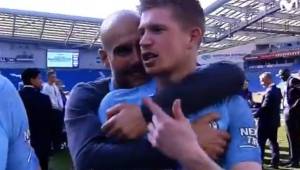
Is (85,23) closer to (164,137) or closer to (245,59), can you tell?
(245,59)

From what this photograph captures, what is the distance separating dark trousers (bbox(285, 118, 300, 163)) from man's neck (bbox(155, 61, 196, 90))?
531 centimetres

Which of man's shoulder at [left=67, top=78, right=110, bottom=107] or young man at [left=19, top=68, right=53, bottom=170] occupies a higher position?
man's shoulder at [left=67, top=78, right=110, bottom=107]

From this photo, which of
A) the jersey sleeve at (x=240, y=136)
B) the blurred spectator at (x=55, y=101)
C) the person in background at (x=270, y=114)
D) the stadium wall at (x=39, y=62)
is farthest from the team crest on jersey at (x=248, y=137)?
the stadium wall at (x=39, y=62)

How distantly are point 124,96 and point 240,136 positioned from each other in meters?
0.32

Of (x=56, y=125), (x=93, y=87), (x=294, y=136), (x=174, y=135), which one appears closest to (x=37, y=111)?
(x=56, y=125)

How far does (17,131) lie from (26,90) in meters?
4.19

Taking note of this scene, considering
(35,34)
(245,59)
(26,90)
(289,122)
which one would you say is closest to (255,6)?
(245,59)

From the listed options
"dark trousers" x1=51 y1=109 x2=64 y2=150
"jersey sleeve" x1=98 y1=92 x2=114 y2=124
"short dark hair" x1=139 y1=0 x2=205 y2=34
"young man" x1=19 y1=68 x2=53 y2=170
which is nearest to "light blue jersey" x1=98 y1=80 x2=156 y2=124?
"jersey sleeve" x1=98 y1=92 x2=114 y2=124

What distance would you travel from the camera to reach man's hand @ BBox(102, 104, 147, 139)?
1098mm

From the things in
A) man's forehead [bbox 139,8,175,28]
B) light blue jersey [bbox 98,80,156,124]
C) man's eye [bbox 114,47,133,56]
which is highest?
man's forehead [bbox 139,8,175,28]

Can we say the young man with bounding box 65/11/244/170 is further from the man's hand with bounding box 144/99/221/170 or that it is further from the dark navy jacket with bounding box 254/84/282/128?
the dark navy jacket with bounding box 254/84/282/128

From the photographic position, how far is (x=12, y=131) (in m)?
1.21

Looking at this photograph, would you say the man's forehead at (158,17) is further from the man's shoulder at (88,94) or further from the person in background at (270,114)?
the person in background at (270,114)

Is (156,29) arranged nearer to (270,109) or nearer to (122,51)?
(122,51)
